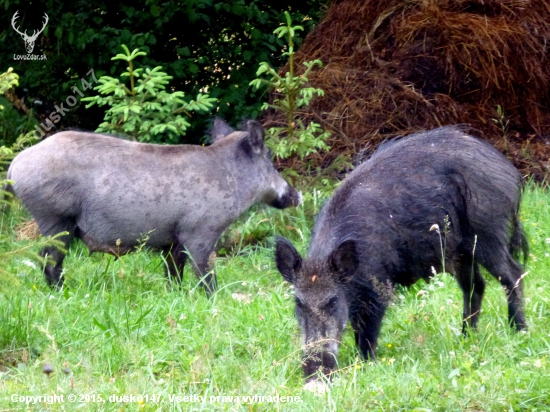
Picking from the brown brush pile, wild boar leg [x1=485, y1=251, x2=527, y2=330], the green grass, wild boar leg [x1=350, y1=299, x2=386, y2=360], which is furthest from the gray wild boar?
the brown brush pile

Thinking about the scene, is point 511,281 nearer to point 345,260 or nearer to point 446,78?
point 345,260

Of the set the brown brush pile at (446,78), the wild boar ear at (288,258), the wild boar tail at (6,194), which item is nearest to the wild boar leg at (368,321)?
the wild boar ear at (288,258)

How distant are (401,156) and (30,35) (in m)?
6.54

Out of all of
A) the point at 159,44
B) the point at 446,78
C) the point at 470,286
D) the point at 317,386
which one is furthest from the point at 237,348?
the point at 159,44

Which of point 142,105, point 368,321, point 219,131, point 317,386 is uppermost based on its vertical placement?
point 142,105

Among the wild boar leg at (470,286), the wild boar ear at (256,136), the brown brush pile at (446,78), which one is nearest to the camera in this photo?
the wild boar leg at (470,286)

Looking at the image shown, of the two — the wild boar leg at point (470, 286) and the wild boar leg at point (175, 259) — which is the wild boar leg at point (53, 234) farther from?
the wild boar leg at point (470, 286)

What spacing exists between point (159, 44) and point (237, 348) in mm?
6554

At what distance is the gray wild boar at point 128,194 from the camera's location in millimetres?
6320

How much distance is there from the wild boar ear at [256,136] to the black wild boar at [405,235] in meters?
1.68

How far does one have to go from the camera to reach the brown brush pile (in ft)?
29.6

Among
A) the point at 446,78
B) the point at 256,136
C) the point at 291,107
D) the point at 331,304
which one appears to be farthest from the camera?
the point at 446,78

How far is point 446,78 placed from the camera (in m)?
9.27

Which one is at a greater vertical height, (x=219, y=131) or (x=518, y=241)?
(x=219, y=131)
